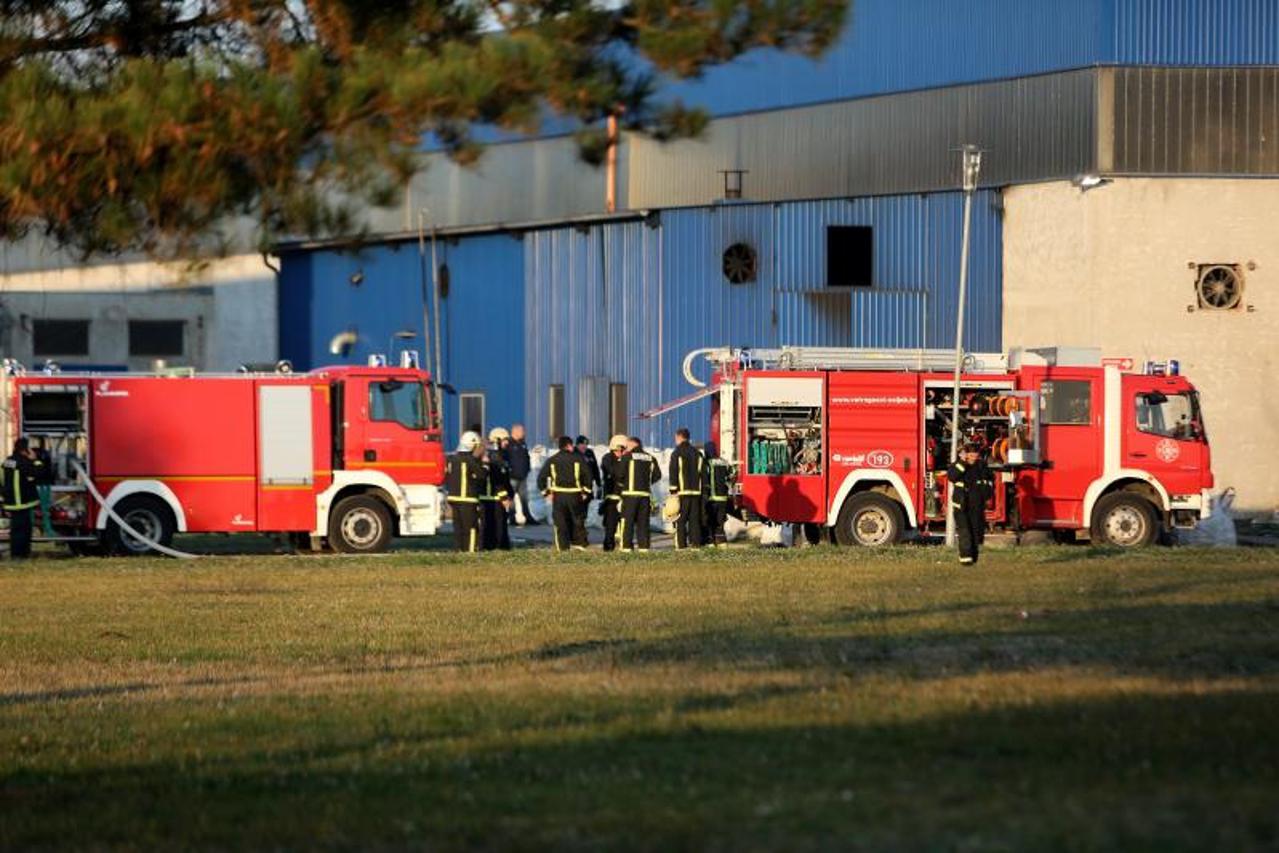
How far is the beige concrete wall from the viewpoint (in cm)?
4212

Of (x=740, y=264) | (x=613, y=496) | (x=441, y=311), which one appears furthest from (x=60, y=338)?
(x=613, y=496)

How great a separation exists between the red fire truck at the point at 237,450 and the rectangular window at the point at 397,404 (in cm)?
1

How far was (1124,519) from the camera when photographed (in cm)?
3284

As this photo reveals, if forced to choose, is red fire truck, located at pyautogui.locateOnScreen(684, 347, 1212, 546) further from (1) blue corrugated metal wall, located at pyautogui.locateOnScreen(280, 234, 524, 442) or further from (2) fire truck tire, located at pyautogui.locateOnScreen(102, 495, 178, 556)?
(1) blue corrugated metal wall, located at pyautogui.locateOnScreen(280, 234, 524, 442)

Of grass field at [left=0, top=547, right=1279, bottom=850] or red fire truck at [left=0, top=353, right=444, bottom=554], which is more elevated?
red fire truck at [left=0, top=353, right=444, bottom=554]

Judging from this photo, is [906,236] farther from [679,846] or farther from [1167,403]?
[679,846]

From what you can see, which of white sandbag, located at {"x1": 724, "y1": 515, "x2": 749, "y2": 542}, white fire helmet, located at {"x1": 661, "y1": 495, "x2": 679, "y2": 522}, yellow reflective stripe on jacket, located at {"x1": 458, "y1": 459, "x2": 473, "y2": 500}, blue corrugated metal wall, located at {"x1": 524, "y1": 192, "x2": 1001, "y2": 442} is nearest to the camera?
yellow reflective stripe on jacket, located at {"x1": 458, "y1": 459, "x2": 473, "y2": 500}

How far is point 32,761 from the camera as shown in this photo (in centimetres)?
1298

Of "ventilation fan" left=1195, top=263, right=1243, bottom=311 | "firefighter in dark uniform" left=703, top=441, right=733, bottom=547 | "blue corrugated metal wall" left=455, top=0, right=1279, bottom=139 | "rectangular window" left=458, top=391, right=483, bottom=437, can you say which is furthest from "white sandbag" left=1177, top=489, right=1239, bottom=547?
"rectangular window" left=458, top=391, right=483, bottom=437

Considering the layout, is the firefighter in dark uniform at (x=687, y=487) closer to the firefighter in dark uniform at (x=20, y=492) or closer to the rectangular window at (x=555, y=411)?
the firefighter in dark uniform at (x=20, y=492)

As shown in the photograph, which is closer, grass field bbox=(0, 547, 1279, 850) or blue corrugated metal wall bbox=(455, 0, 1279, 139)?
grass field bbox=(0, 547, 1279, 850)

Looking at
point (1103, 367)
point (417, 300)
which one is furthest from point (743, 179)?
point (1103, 367)

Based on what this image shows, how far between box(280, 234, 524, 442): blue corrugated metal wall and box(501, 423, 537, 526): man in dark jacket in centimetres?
943

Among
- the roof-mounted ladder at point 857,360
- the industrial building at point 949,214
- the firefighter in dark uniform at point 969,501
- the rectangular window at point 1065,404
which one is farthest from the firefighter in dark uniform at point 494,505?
the rectangular window at point 1065,404
